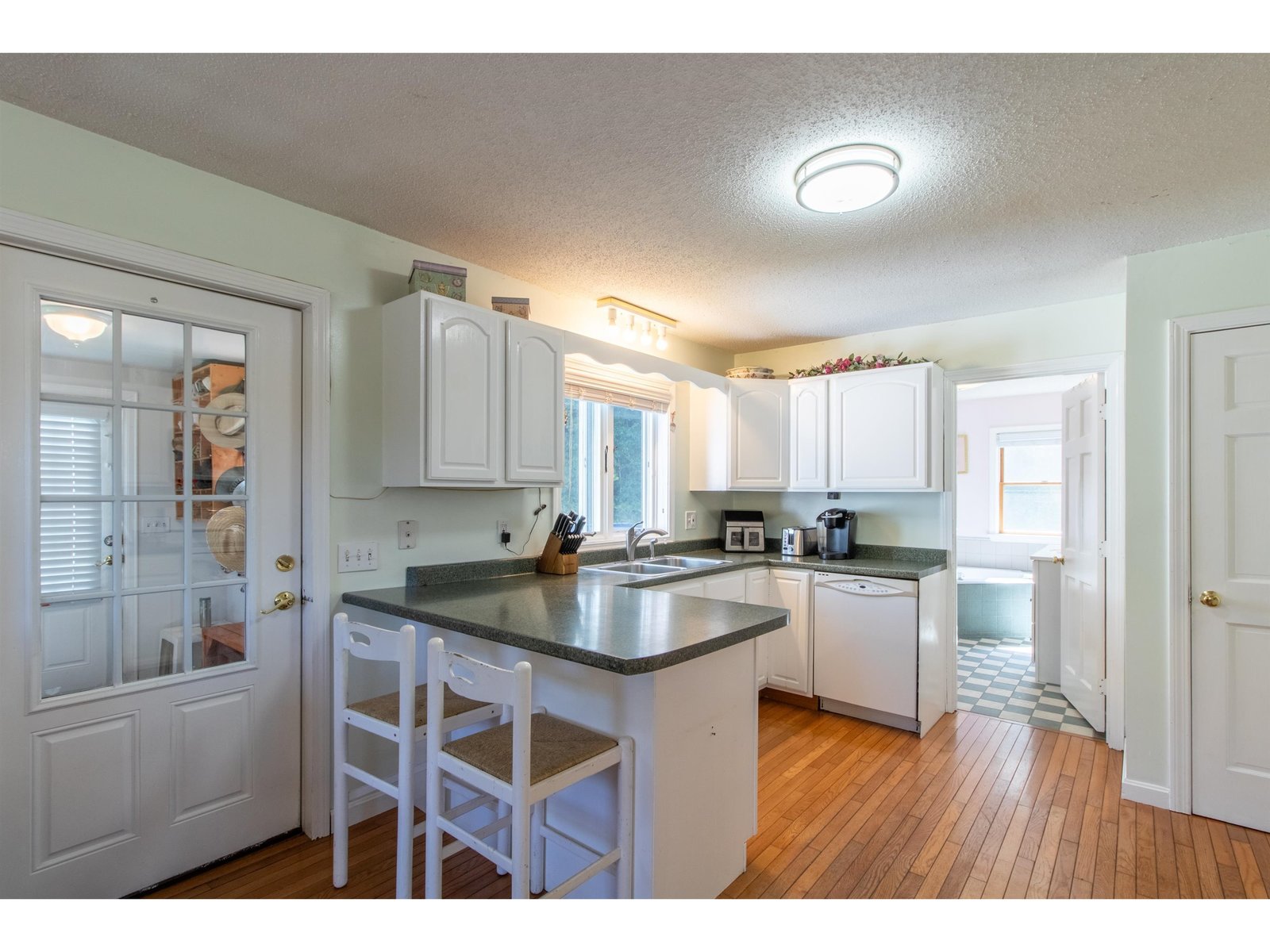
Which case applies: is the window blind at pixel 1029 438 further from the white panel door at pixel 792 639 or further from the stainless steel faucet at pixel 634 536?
the stainless steel faucet at pixel 634 536

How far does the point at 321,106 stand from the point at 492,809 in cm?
223

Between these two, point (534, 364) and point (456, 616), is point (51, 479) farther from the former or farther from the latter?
point (534, 364)

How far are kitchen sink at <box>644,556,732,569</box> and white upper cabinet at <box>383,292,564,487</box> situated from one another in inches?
46.7

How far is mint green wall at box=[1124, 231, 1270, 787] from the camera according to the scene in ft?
7.95

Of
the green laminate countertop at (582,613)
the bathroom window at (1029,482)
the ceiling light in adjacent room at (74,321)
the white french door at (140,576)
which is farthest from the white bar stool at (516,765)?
the bathroom window at (1029,482)

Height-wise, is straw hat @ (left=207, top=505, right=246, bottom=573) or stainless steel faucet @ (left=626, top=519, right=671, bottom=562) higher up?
straw hat @ (left=207, top=505, right=246, bottom=573)

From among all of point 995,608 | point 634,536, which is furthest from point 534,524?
point 995,608

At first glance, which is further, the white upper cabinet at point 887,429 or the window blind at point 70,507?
the white upper cabinet at point 887,429

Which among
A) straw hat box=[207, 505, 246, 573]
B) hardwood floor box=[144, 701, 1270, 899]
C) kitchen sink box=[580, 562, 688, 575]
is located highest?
straw hat box=[207, 505, 246, 573]

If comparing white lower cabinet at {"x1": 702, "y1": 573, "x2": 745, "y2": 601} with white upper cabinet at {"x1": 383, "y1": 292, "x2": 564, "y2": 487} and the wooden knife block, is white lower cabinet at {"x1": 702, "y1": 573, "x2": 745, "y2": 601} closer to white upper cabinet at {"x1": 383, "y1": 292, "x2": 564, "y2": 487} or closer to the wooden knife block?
the wooden knife block

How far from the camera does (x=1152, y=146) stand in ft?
5.75

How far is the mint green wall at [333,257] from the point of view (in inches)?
66.0

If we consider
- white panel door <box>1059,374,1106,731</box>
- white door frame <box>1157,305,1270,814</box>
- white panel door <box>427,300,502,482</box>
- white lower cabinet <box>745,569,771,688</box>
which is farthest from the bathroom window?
white panel door <box>427,300,502,482</box>

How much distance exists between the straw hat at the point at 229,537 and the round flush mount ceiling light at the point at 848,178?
2126 mm
